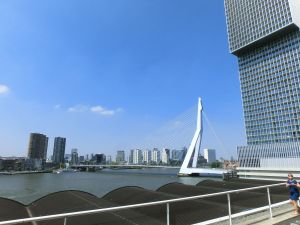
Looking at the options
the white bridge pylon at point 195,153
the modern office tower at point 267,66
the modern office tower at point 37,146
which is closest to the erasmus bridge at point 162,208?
the white bridge pylon at point 195,153

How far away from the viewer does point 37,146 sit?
164250mm

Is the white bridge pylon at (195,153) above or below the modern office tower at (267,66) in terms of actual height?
below

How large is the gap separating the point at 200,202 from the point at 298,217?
3.22 m

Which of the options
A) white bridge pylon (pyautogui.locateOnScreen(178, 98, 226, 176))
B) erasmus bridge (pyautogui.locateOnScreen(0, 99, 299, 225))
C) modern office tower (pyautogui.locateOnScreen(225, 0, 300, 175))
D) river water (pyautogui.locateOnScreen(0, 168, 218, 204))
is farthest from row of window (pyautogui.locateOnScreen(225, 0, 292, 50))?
erasmus bridge (pyautogui.locateOnScreen(0, 99, 299, 225))

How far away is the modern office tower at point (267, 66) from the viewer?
10194 centimetres

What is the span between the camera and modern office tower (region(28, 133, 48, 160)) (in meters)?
160

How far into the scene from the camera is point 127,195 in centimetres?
1305

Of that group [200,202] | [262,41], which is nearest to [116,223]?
[200,202]

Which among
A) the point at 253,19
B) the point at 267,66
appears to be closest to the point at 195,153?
the point at 267,66

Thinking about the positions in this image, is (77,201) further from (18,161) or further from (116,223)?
(18,161)

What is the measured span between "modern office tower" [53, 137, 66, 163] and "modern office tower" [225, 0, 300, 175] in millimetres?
125968

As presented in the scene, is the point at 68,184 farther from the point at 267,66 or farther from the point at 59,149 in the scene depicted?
the point at 59,149

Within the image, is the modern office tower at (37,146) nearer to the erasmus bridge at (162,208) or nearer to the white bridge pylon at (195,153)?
the white bridge pylon at (195,153)

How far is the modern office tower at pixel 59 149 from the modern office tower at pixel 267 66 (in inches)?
4959
